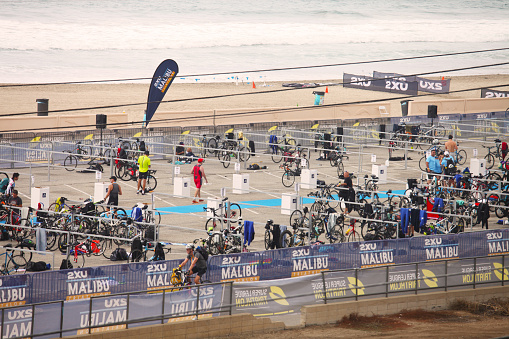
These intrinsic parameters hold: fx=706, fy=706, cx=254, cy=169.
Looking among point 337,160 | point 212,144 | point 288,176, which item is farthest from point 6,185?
point 337,160

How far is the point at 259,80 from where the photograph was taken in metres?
70.9

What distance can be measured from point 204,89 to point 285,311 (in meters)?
49.1

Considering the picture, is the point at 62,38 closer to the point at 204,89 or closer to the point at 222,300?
the point at 204,89

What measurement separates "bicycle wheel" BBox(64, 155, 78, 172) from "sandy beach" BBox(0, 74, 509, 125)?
14717mm

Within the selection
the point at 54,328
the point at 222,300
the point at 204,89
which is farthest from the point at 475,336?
the point at 204,89

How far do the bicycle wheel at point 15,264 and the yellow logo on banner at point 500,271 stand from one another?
1209 centimetres

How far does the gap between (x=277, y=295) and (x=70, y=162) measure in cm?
1902

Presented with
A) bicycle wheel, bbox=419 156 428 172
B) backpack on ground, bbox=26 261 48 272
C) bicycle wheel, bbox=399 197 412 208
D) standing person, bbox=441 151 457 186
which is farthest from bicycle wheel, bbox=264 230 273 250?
bicycle wheel, bbox=419 156 428 172

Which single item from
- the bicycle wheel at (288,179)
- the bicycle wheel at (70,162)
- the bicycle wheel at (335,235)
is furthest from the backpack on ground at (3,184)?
the bicycle wheel at (288,179)

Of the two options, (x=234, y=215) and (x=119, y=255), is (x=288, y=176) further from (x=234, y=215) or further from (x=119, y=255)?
(x=119, y=255)

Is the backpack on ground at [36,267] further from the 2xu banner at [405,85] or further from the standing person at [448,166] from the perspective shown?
the 2xu banner at [405,85]

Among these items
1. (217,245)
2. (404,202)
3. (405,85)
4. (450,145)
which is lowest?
(217,245)

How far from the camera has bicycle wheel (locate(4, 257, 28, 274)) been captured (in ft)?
57.9

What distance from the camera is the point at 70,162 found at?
3228 cm
